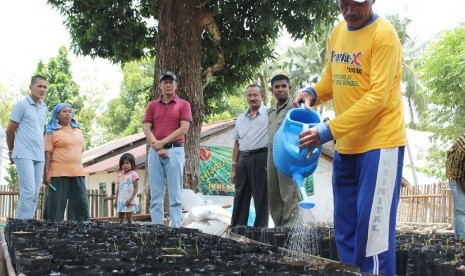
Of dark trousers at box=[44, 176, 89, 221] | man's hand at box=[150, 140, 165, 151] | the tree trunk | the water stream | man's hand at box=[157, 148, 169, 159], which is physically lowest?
the water stream

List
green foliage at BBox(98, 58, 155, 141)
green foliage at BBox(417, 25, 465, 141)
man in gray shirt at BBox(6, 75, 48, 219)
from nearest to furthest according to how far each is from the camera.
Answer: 1. man in gray shirt at BBox(6, 75, 48, 219)
2. green foliage at BBox(417, 25, 465, 141)
3. green foliage at BBox(98, 58, 155, 141)

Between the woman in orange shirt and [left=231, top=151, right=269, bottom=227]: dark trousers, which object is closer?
[left=231, top=151, right=269, bottom=227]: dark trousers

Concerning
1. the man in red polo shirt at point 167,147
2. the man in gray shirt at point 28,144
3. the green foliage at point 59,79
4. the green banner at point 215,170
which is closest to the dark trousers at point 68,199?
the man in gray shirt at point 28,144

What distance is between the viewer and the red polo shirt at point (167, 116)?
5.72 meters

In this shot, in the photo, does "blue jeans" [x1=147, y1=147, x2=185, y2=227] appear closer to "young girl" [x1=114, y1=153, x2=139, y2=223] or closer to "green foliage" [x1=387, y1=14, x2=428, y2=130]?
"young girl" [x1=114, y1=153, x2=139, y2=223]

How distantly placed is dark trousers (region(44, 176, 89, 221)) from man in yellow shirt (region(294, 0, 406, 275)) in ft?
12.4

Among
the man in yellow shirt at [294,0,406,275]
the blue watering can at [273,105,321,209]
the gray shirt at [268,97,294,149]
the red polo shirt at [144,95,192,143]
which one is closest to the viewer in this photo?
the man in yellow shirt at [294,0,406,275]

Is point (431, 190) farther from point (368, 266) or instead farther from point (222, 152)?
point (368, 266)

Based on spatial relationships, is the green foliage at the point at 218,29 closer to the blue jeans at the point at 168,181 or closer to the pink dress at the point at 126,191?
the pink dress at the point at 126,191

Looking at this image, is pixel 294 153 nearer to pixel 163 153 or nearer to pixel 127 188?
pixel 163 153

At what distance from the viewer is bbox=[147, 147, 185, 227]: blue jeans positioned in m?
5.56

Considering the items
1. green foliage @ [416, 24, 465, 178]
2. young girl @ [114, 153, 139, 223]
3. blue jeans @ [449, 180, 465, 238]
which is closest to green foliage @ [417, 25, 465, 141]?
green foliage @ [416, 24, 465, 178]

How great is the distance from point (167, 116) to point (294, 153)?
2909mm

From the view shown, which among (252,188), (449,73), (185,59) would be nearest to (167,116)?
(252,188)
